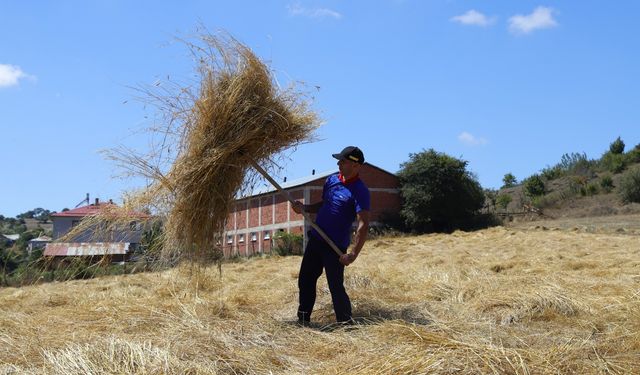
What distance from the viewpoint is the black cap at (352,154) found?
5.38 metres

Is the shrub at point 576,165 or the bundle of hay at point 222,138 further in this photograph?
the shrub at point 576,165

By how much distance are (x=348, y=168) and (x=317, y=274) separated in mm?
994

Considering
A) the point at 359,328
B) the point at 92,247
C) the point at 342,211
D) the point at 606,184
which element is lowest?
the point at 359,328

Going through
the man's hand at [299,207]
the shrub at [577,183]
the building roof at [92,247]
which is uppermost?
the shrub at [577,183]

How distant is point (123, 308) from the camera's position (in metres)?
5.74

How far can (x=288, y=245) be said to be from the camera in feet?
79.7

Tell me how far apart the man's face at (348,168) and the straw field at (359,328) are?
4.07 feet

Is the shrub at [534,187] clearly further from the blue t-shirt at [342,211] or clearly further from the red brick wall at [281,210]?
the blue t-shirt at [342,211]

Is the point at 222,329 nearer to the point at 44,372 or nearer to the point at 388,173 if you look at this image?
the point at 44,372

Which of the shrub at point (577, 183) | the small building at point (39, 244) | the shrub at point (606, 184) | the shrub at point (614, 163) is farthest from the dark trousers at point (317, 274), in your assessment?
the shrub at point (614, 163)

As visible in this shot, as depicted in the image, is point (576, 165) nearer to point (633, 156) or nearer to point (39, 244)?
point (633, 156)

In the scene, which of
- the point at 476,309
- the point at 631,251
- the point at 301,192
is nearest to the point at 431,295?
the point at 476,309

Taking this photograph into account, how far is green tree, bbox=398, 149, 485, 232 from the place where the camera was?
31.7 meters

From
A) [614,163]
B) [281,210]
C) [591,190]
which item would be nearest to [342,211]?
[281,210]
